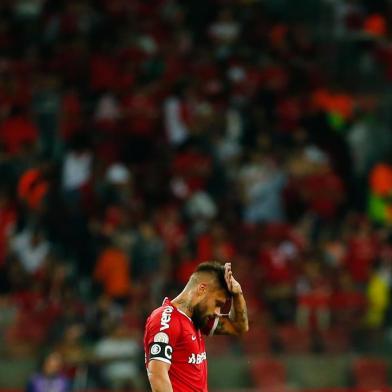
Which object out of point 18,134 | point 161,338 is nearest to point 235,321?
point 161,338

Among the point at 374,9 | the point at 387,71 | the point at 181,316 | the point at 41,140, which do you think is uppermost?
the point at 374,9

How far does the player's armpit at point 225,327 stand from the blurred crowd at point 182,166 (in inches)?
216

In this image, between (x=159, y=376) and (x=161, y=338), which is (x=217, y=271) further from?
(x=159, y=376)

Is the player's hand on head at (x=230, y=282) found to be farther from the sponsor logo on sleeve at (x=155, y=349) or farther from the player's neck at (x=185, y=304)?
the sponsor logo on sleeve at (x=155, y=349)

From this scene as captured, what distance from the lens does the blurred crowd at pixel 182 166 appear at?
14.5 meters

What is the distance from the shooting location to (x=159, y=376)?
7039 mm

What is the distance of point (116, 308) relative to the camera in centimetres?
1448

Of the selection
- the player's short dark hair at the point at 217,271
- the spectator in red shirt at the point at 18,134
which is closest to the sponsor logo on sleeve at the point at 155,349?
the player's short dark hair at the point at 217,271

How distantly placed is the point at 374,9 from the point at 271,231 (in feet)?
19.2

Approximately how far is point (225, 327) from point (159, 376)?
1.01 meters

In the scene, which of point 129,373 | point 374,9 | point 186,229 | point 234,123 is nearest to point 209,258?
point 186,229

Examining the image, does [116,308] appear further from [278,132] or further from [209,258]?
[278,132]

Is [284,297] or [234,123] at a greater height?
[234,123]

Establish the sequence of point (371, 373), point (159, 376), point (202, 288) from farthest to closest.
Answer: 1. point (371, 373)
2. point (202, 288)
3. point (159, 376)
